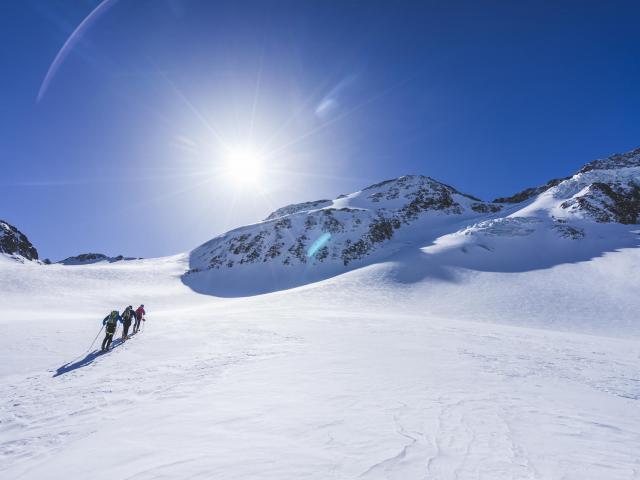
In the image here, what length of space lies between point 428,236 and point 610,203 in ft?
98.4

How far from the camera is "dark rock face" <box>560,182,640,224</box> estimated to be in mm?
49469

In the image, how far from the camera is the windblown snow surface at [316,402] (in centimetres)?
402

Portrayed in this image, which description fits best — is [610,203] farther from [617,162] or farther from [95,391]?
[95,391]

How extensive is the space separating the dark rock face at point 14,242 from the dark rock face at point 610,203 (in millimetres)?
109455

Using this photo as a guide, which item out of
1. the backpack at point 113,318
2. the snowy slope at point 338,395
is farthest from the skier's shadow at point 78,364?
the backpack at point 113,318

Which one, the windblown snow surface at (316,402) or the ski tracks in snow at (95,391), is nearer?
the windblown snow surface at (316,402)

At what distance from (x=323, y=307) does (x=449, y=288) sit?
13792 mm

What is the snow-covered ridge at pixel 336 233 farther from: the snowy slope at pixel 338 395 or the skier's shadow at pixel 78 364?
the skier's shadow at pixel 78 364

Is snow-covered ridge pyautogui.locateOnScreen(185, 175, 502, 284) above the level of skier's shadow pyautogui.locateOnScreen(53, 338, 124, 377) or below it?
above

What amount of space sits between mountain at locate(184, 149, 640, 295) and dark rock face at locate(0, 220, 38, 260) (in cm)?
3697

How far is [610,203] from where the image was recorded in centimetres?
5231

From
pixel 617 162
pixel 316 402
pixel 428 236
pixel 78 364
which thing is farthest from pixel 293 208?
pixel 617 162

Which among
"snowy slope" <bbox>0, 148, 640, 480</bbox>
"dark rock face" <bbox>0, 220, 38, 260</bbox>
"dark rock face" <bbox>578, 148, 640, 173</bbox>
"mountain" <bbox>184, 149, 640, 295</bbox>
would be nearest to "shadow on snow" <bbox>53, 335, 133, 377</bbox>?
"snowy slope" <bbox>0, 148, 640, 480</bbox>

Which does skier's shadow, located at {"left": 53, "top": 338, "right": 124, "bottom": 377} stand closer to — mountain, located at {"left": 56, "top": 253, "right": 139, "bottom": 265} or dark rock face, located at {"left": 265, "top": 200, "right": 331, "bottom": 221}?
dark rock face, located at {"left": 265, "top": 200, "right": 331, "bottom": 221}
